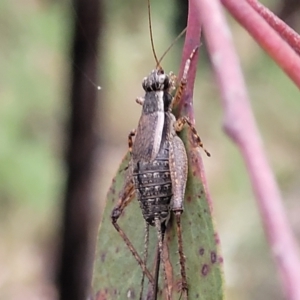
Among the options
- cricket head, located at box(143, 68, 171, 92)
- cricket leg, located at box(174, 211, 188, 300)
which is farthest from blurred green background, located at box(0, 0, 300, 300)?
cricket leg, located at box(174, 211, 188, 300)

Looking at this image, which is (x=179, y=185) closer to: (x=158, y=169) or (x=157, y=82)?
(x=158, y=169)

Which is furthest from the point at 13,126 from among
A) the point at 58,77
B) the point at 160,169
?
the point at 160,169

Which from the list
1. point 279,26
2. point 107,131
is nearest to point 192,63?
point 279,26

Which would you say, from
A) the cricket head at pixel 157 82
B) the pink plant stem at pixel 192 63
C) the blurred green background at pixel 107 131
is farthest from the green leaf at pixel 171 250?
the blurred green background at pixel 107 131

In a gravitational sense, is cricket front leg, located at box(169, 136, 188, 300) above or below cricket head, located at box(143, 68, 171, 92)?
below

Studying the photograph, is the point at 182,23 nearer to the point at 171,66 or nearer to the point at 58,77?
the point at 171,66

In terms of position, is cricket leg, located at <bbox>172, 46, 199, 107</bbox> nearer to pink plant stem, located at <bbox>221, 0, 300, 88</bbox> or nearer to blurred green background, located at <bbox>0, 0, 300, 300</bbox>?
pink plant stem, located at <bbox>221, 0, 300, 88</bbox>

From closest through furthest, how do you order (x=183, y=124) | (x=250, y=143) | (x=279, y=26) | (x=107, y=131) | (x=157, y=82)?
Result: (x=250, y=143) < (x=279, y=26) < (x=183, y=124) < (x=157, y=82) < (x=107, y=131)

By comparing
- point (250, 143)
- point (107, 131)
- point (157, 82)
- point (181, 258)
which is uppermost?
point (107, 131)
